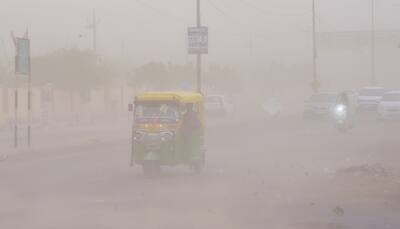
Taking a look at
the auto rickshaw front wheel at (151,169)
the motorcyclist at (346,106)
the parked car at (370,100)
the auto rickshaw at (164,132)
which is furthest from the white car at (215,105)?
the auto rickshaw front wheel at (151,169)

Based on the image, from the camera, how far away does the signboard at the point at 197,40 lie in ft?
145

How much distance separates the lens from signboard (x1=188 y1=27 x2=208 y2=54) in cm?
4419

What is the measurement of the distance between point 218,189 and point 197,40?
24966 mm

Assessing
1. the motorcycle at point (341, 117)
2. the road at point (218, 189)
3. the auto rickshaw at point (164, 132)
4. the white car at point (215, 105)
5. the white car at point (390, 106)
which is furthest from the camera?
the white car at point (215, 105)

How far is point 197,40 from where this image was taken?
44.2m

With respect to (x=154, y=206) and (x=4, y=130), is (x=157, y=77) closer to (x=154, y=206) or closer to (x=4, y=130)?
(x=4, y=130)

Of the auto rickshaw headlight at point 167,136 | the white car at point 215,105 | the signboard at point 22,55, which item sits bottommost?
the auto rickshaw headlight at point 167,136

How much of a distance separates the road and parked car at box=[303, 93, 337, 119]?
18.6 meters

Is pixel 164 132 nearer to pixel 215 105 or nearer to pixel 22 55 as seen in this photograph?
pixel 22 55

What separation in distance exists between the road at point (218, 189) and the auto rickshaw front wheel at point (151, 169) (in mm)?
325

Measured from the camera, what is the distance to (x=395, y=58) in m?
156

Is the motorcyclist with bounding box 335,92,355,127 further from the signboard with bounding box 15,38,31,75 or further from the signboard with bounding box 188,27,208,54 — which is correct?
the signboard with bounding box 15,38,31,75

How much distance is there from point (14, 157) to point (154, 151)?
35.3 ft

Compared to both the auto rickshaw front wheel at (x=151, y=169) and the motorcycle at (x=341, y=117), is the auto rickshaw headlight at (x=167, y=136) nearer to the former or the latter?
the auto rickshaw front wheel at (x=151, y=169)
